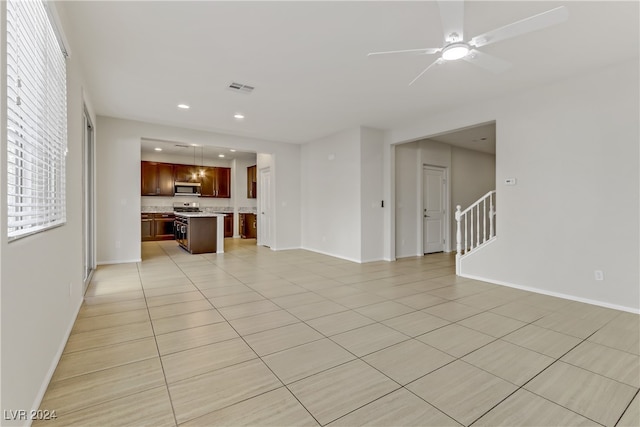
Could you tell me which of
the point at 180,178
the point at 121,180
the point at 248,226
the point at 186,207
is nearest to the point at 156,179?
the point at 180,178

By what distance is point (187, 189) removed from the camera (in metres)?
9.64

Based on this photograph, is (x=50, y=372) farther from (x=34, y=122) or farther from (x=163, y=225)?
(x=163, y=225)

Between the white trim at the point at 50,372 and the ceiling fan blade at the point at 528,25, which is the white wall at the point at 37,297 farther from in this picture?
the ceiling fan blade at the point at 528,25

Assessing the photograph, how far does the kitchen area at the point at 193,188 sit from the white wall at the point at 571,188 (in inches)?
259

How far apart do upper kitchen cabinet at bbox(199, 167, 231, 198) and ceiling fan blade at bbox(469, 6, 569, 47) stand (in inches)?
357

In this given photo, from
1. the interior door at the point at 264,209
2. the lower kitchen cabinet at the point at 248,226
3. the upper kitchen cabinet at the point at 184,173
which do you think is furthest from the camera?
the lower kitchen cabinet at the point at 248,226

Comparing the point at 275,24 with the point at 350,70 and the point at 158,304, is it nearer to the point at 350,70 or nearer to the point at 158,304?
the point at 350,70

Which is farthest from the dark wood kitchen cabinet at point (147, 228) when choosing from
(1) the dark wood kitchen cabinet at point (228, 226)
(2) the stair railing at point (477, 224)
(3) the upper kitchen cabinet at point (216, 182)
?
(2) the stair railing at point (477, 224)

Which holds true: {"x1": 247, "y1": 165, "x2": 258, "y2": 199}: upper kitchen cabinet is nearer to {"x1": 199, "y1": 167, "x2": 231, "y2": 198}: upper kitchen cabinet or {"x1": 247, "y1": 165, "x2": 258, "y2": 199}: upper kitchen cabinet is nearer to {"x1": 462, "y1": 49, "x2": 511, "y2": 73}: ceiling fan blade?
{"x1": 199, "y1": 167, "x2": 231, "y2": 198}: upper kitchen cabinet

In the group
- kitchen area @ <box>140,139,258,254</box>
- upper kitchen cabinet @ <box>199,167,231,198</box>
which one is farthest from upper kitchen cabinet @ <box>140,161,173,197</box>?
upper kitchen cabinet @ <box>199,167,231,198</box>

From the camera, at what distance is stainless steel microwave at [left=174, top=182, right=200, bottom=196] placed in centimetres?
946

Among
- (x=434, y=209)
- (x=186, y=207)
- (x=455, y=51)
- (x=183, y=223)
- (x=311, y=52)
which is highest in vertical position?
(x=311, y=52)

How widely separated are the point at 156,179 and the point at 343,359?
898 centimetres

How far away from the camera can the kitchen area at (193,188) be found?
905 cm
